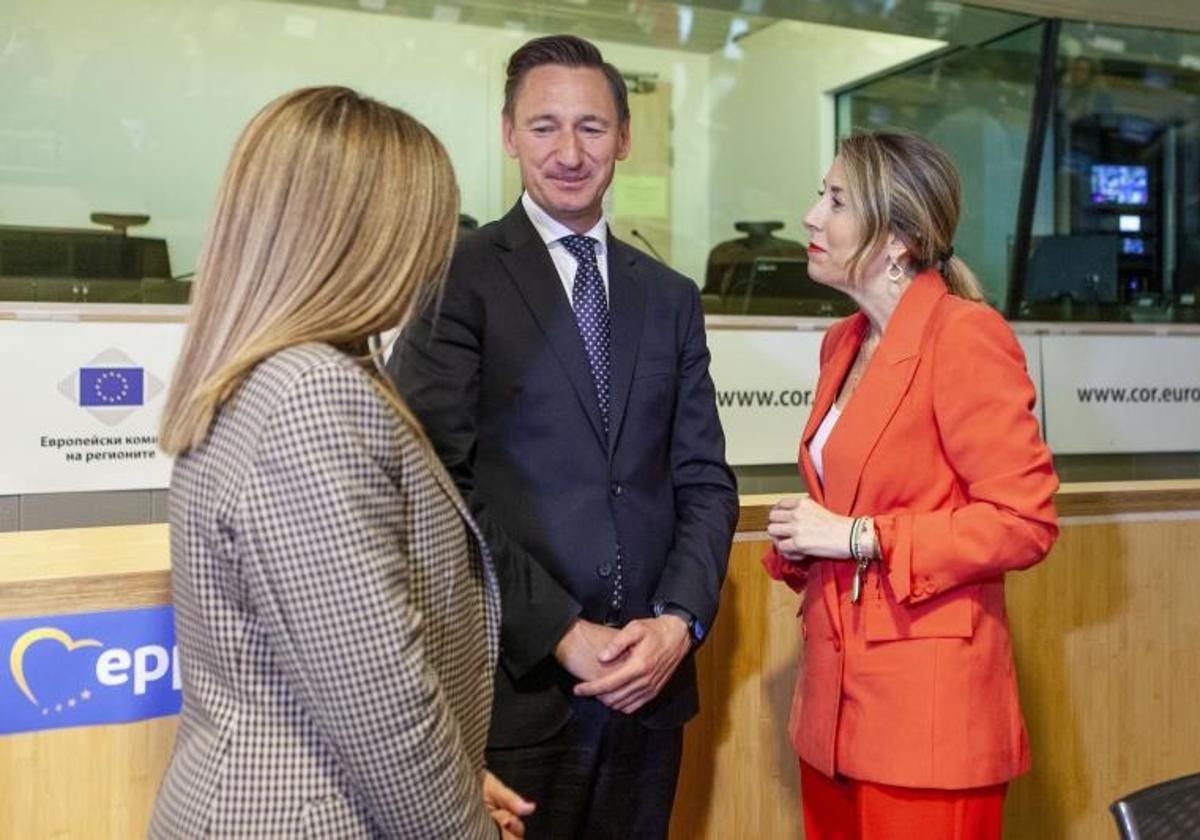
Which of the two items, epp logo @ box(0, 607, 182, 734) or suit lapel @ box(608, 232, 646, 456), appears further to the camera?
suit lapel @ box(608, 232, 646, 456)

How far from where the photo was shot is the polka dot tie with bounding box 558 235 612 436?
70.2 inches

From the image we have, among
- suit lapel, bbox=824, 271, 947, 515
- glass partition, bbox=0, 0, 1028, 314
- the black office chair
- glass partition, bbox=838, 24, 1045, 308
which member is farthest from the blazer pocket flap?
glass partition, bbox=838, 24, 1045, 308

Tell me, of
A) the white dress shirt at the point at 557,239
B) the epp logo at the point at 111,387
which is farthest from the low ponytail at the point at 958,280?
the epp logo at the point at 111,387

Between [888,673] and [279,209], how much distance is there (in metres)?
1.13

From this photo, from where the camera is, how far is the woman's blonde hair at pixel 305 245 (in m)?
1.09

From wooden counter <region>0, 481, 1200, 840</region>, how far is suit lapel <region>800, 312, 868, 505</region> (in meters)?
0.41

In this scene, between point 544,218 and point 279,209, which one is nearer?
point 279,209

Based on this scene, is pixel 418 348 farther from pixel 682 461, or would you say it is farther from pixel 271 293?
pixel 271 293

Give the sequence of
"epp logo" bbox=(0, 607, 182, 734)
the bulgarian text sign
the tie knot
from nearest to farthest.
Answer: "epp logo" bbox=(0, 607, 182, 734), the tie knot, the bulgarian text sign

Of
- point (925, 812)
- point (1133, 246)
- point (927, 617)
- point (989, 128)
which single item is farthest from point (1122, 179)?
point (925, 812)

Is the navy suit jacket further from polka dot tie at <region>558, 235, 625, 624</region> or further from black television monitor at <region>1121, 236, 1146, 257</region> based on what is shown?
black television monitor at <region>1121, 236, 1146, 257</region>

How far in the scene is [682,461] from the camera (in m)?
1.87

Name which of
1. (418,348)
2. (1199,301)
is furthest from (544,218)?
(1199,301)

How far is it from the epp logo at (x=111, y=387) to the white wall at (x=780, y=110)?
3.65 m
